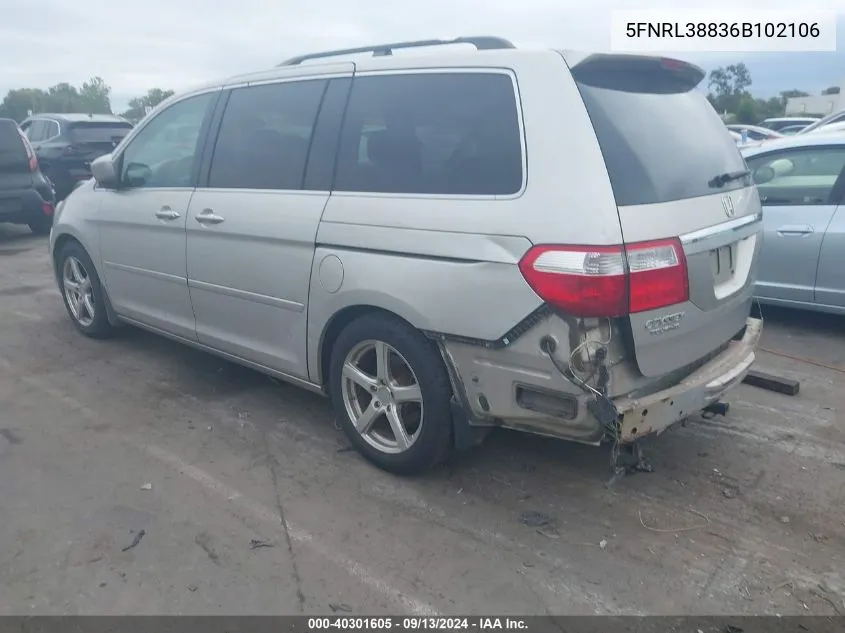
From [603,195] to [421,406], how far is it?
1.26 m

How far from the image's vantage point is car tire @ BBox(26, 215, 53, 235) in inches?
436

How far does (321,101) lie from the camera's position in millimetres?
3877

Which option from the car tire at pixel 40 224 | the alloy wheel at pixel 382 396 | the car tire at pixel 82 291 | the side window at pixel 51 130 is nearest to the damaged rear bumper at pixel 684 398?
the alloy wheel at pixel 382 396

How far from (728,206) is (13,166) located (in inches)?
406

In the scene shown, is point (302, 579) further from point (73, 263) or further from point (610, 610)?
point (73, 263)

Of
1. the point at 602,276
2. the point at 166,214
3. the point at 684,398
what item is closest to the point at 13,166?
the point at 166,214

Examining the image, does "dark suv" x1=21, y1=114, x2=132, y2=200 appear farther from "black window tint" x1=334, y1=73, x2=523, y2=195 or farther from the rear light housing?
the rear light housing

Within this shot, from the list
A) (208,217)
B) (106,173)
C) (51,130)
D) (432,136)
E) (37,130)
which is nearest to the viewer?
(432,136)

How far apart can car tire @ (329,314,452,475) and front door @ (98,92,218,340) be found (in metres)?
1.43

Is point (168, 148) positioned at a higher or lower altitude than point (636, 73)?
lower

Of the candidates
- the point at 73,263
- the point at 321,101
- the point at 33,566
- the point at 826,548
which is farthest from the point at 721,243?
the point at 73,263

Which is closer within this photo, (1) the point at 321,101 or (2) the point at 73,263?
(1) the point at 321,101

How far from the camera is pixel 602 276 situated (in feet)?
9.14

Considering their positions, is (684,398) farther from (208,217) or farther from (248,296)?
(208,217)
